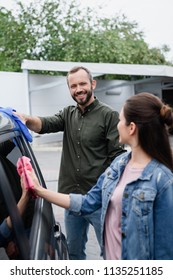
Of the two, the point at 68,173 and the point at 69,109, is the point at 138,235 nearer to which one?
the point at 68,173

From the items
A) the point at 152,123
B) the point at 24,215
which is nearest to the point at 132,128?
the point at 152,123

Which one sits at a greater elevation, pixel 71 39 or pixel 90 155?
pixel 71 39

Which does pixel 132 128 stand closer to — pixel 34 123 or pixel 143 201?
pixel 143 201

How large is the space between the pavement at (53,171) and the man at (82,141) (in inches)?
42.1

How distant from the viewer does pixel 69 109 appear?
304 centimetres

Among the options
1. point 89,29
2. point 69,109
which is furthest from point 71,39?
point 69,109

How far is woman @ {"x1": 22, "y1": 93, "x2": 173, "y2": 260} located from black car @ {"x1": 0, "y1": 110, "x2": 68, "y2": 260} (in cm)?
33

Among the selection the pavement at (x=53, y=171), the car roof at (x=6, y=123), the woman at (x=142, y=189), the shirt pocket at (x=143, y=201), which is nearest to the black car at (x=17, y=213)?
A: the car roof at (x=6, y=123)

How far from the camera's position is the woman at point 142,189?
164cm

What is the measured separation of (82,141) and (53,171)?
21.2 ft

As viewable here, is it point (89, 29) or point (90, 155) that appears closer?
point (90, 155)

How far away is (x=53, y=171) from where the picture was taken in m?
9.20

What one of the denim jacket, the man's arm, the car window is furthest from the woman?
the man's arm
